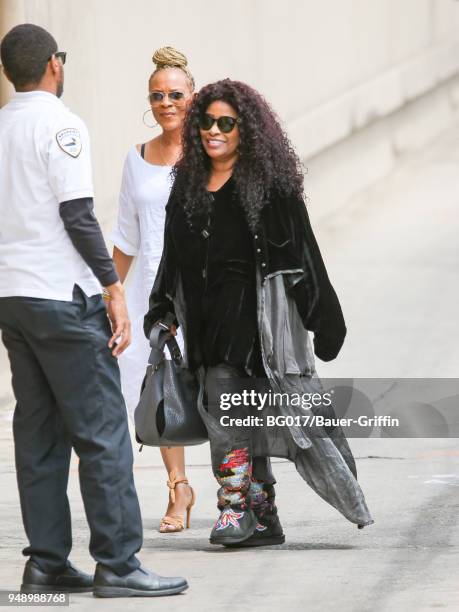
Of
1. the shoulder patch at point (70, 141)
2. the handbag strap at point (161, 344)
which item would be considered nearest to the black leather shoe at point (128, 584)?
the handbag strap at point (161, 344)

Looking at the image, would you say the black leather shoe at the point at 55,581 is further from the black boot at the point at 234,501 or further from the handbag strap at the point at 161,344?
the handbag strap at the point at 161,344

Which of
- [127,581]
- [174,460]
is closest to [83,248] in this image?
[127,581]

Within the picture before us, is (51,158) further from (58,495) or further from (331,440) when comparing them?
(331,440)

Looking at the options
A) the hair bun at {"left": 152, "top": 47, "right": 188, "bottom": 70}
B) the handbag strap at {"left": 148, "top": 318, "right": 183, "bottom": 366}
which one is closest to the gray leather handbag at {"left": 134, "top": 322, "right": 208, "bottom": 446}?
the handbag strap at {"left": 148, "top": 318, "right": 183, "bottom": 366}

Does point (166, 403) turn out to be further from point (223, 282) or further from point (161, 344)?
point (223, 282)

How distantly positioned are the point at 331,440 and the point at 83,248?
1.42 metres

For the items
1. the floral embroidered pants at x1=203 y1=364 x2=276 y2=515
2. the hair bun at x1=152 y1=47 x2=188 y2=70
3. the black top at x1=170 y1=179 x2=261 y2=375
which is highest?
the hair bun at x1=152 y1=47 x2=188 y2=70

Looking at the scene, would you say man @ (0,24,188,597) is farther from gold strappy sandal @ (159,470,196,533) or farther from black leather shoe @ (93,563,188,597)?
gold strappy sandal @ (159,470,196,533)

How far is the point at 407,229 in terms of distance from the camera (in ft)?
41.9

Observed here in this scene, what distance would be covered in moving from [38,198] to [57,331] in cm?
39

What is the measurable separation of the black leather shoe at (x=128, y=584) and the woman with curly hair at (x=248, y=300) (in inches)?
35.6

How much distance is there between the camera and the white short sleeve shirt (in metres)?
4.63

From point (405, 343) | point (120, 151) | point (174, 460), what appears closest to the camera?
point (174, 460)

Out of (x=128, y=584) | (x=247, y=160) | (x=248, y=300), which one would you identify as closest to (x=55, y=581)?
(x=128, y=584)
